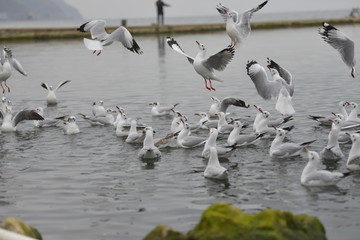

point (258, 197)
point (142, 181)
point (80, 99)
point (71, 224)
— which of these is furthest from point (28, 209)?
point (80, 99)

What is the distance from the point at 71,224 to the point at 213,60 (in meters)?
6.96

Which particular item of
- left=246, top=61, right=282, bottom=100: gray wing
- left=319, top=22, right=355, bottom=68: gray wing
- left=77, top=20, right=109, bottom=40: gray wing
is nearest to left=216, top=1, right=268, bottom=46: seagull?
left=246, top=61, right=282, bottom=100: gray wing

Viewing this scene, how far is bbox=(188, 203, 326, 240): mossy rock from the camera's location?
22.7 feet

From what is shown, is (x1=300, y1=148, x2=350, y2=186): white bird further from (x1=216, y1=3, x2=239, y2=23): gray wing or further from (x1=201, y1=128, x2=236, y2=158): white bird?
(x1=216, y1=3, x2=239, y2=23): gray wing

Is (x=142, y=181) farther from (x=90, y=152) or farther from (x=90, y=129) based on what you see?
(x=90, y=129)

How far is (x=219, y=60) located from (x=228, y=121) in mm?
2052

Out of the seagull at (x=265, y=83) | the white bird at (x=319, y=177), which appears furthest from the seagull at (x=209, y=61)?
the white bird at (x=319, y=177)

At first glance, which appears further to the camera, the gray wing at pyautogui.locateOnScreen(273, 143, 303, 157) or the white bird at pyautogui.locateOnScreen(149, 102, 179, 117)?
the white bird at pyautogui.locateOnScreen(149, 102, 179, 117)

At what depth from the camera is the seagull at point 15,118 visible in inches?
627

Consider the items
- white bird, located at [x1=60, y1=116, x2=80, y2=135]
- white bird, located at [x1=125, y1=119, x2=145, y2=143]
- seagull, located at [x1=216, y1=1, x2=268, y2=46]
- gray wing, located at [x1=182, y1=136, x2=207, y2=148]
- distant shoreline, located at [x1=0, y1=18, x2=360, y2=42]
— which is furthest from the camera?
distant shoreline, located at [x1=0, y1=18, x2=360, y2=42]

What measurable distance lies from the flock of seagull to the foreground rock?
3.04 m

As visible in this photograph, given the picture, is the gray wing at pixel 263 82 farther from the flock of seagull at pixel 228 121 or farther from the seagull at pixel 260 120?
the seagull at pixel 260 120

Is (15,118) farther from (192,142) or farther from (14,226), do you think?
(14,226)

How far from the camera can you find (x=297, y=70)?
2783 centimetres
